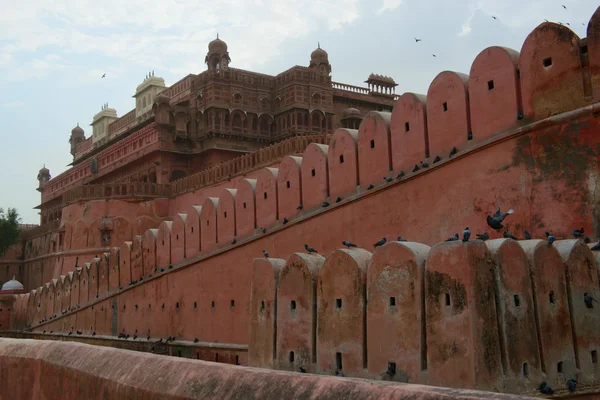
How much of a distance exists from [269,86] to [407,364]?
73.9ft

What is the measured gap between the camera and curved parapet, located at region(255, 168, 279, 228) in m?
12.1

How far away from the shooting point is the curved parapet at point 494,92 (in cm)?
827

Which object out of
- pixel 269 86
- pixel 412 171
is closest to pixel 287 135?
pixel 269 86

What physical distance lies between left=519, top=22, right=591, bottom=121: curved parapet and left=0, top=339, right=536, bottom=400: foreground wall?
16.6 ft

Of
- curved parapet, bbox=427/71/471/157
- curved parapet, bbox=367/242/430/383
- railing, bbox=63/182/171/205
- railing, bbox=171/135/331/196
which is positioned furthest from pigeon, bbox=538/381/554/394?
railing, bbox=63/182/171/205

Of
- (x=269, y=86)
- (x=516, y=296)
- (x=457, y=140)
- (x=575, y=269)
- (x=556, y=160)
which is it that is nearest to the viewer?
(x=516, y=296)

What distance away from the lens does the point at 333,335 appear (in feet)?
23.5

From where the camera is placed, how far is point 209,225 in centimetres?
1384

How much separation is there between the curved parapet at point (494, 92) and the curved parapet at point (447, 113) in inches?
4.4

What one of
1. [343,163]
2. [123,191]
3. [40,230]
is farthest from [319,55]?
[343,163]

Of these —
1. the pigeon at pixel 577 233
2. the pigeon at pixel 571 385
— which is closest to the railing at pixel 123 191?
the pigeon at pixel 577 233

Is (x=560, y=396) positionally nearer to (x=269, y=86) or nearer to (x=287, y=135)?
(x=287, y=135)

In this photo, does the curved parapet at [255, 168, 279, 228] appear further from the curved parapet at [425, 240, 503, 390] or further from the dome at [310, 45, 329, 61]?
the dome at [310, 45, 329, 61]

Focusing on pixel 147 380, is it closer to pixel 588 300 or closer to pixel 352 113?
pixel 588 300
